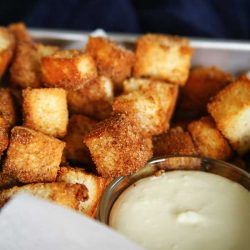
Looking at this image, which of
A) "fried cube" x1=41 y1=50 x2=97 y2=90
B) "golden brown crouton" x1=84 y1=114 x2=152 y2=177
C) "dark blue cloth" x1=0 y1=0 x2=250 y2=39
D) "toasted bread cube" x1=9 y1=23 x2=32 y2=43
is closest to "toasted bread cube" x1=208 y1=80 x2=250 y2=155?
"golden brown crouton" x1=84 y1=114 x2=152 y2=177

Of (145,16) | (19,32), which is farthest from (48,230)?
(145,16)

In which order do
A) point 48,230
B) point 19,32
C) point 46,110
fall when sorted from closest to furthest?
1. point 48,230
2. point 46,110
3. point 19,32

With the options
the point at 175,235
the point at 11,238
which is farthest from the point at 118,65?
the point at 11,238

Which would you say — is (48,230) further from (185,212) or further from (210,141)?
A: (210,141)

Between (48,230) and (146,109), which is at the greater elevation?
(146,109)

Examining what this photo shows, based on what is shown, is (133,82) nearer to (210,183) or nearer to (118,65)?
(118,65)
